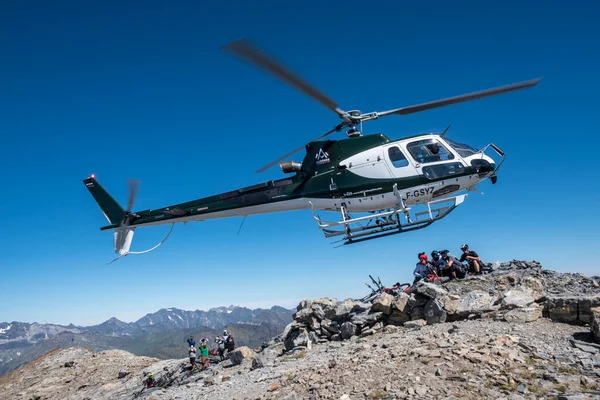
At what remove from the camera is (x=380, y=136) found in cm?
1850

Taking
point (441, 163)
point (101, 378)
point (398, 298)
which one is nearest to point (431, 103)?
point (441, 163)

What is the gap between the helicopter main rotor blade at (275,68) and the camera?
37.0 ft

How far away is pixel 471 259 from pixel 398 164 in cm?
708

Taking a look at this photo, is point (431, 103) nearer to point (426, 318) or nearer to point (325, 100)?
point (325, 100)

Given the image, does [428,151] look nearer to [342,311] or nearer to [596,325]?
[342,311]

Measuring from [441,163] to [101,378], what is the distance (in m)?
27.2

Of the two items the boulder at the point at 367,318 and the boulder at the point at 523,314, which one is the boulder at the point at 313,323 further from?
the boulder at the point at 523,314

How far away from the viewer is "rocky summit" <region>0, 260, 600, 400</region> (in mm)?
9125

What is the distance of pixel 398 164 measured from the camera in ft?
58.7

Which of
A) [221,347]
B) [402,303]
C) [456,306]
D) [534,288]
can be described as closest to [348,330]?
[402,303]

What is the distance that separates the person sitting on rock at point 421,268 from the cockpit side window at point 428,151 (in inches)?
209

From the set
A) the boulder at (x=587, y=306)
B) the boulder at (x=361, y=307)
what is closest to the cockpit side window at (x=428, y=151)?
the boulder at (x=361, y=307)

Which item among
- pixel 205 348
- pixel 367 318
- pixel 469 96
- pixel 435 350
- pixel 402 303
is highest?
pixel 469 96

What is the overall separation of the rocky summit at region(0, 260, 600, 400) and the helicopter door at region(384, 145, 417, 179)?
209 inches
